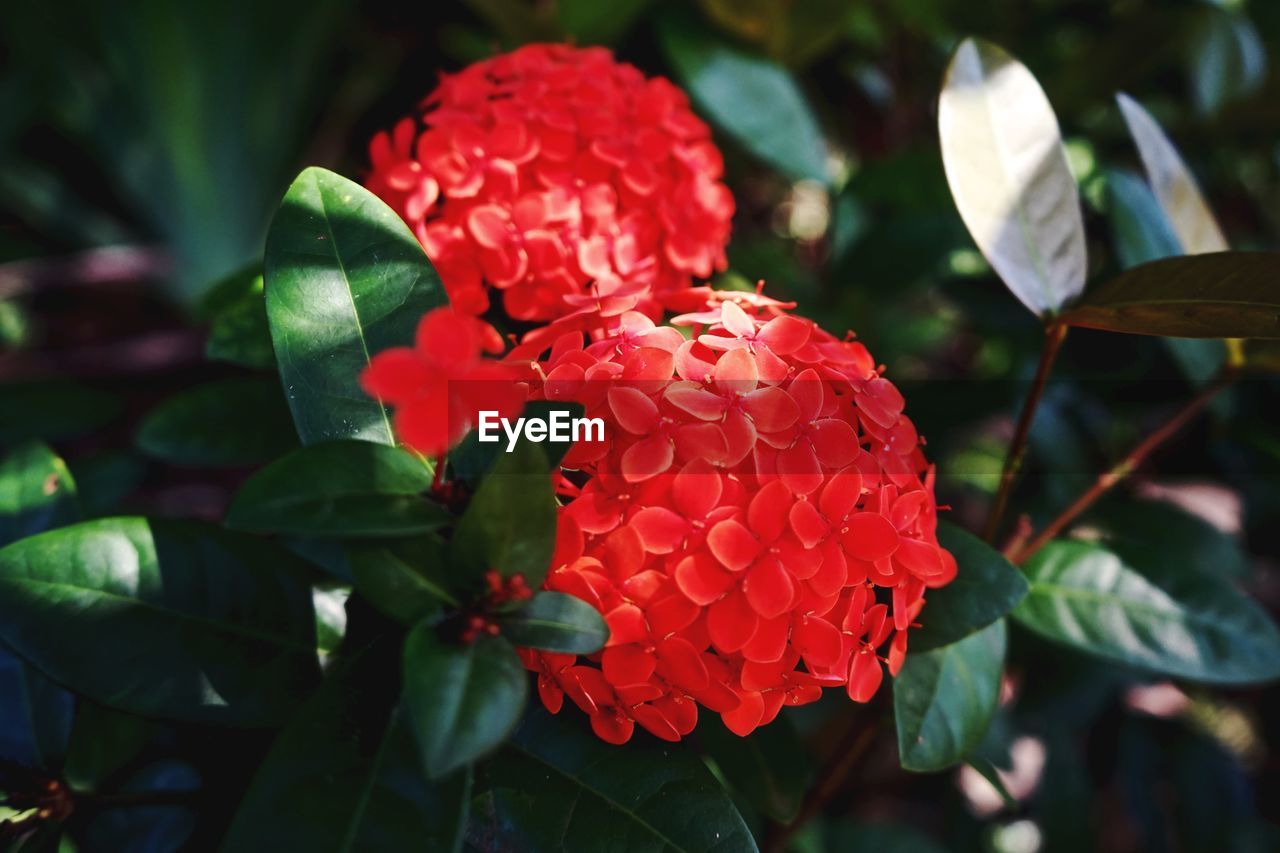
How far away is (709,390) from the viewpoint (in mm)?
661

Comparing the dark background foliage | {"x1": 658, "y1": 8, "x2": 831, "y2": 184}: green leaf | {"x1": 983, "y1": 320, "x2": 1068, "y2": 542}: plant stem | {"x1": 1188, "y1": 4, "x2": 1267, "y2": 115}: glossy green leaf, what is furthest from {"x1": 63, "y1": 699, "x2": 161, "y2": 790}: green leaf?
{"x1": 1188, "y1": 4, "x2": 1267, "y2": 115}: glossy green leaf

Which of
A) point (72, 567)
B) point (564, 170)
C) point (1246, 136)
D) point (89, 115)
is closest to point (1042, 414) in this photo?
point (1246, 136)

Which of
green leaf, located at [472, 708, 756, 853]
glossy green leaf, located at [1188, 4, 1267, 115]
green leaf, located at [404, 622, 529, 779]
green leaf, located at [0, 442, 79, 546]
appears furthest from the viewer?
glossy green leaf, located at [1188, 4, 1267, 115]

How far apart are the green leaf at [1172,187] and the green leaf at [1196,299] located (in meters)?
0.24

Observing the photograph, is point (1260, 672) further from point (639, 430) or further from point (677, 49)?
point (677, 49)

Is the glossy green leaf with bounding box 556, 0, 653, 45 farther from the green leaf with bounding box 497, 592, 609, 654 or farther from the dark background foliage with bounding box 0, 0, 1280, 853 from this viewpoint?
the green leaf with bounding box 497, 592, 609, 654

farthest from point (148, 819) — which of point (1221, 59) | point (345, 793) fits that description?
point (1221, 59)

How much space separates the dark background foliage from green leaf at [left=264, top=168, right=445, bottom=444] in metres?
0.25

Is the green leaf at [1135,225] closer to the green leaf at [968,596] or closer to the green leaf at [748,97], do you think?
the green leaf at [748,97]

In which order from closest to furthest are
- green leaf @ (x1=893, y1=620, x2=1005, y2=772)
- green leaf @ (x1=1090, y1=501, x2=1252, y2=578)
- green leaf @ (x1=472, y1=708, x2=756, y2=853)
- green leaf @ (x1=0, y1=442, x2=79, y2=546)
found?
green leaf @ (x1=472, y1=708, x2=756, y2=853) → green leaf @ (x1=893, y1=620, x2=1005, y2=772) → green leaf @ (x1=0, y1=442, x2=79, y2=546) → green leaf @ (x1=1090, y1=501, x2=1252, y2=578)

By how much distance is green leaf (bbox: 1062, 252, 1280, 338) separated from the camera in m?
0.69

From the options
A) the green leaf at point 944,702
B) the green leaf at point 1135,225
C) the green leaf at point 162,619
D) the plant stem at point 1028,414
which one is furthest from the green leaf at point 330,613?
the green leaf at point 1135,225

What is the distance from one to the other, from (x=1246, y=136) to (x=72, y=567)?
1.83m

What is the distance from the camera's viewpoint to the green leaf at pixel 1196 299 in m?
0.69
